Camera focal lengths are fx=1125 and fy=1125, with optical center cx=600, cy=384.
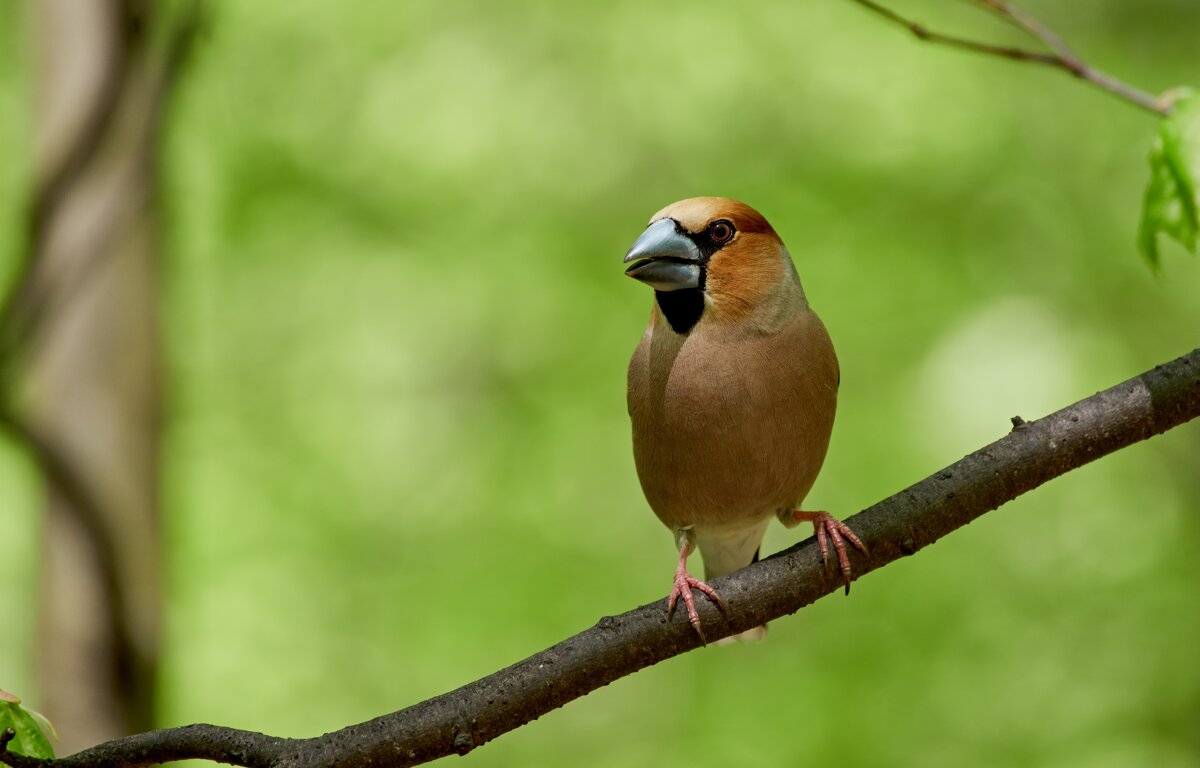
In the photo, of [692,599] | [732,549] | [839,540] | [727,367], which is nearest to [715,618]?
[692,599]

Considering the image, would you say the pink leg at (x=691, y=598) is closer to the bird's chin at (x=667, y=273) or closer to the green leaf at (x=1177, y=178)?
the bird's chin at (x=667, y=273)

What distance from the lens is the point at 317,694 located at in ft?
26.9

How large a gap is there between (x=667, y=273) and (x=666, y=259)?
65mm

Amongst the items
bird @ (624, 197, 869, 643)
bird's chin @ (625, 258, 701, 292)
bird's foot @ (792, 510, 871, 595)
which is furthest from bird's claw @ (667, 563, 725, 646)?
bird's chin @ (625, 258, 701, 292)

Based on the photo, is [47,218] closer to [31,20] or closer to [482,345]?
[31,20]

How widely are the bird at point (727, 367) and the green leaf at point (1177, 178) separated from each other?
1.05 meters

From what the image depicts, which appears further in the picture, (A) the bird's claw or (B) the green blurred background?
(B) the green blurred background

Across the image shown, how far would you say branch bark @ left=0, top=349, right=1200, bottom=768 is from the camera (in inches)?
101

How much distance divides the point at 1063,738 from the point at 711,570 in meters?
4.03

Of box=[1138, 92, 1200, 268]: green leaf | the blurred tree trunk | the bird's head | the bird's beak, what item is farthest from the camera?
the blurred tree trunk

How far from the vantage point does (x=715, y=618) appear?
2.85m

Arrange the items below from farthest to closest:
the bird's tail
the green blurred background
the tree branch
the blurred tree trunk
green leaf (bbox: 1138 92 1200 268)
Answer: the green blurred background, the blurred tree trunk, the bird's tail, the tree branch, green leaf (bbox: 1138 92 1200 268)

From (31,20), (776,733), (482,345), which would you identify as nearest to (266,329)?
(482,345)

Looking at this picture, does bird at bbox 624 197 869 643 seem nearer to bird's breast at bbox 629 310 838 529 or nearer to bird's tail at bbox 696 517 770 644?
bird's breast at bbox 629 310 838 529
